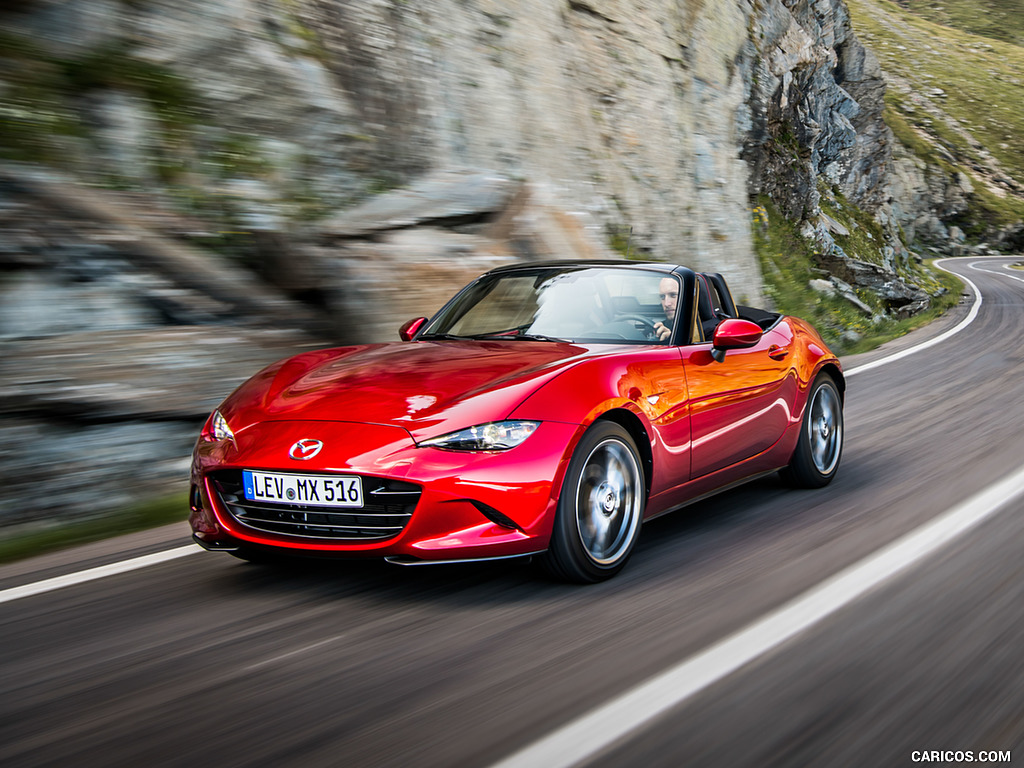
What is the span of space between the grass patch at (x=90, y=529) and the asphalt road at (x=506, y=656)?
0.76 feet

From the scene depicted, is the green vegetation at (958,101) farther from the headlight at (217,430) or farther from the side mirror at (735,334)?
the headlight at (217,430)

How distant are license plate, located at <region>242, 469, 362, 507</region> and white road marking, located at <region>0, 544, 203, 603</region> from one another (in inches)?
41.6

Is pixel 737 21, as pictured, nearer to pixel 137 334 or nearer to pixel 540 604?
pixel 137 334

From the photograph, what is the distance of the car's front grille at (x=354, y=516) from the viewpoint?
3.72 meters

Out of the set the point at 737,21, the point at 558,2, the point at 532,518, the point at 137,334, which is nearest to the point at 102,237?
the point at 137,334

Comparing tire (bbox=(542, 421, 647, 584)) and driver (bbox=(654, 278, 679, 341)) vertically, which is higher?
driver (bbox=(654, 278, 679, 341))

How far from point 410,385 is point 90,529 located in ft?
7.46

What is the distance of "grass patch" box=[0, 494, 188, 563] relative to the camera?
16.3 ft

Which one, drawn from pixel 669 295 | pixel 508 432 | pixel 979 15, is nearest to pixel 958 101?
pixel 979 15

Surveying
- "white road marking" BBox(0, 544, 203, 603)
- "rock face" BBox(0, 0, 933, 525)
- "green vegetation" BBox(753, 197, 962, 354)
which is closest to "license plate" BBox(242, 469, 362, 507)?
"white road marking" BBox(0, 544, 203, 603)

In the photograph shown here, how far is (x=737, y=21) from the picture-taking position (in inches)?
768

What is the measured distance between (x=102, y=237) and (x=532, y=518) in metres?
4.05

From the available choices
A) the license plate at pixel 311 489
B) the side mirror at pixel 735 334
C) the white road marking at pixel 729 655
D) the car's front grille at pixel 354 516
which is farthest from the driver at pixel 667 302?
the license plate at pixel 311 489

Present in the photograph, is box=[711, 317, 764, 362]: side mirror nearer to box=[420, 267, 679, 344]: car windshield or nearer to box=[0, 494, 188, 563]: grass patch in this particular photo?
box=[420, 267, 679, 344]: car windshield
